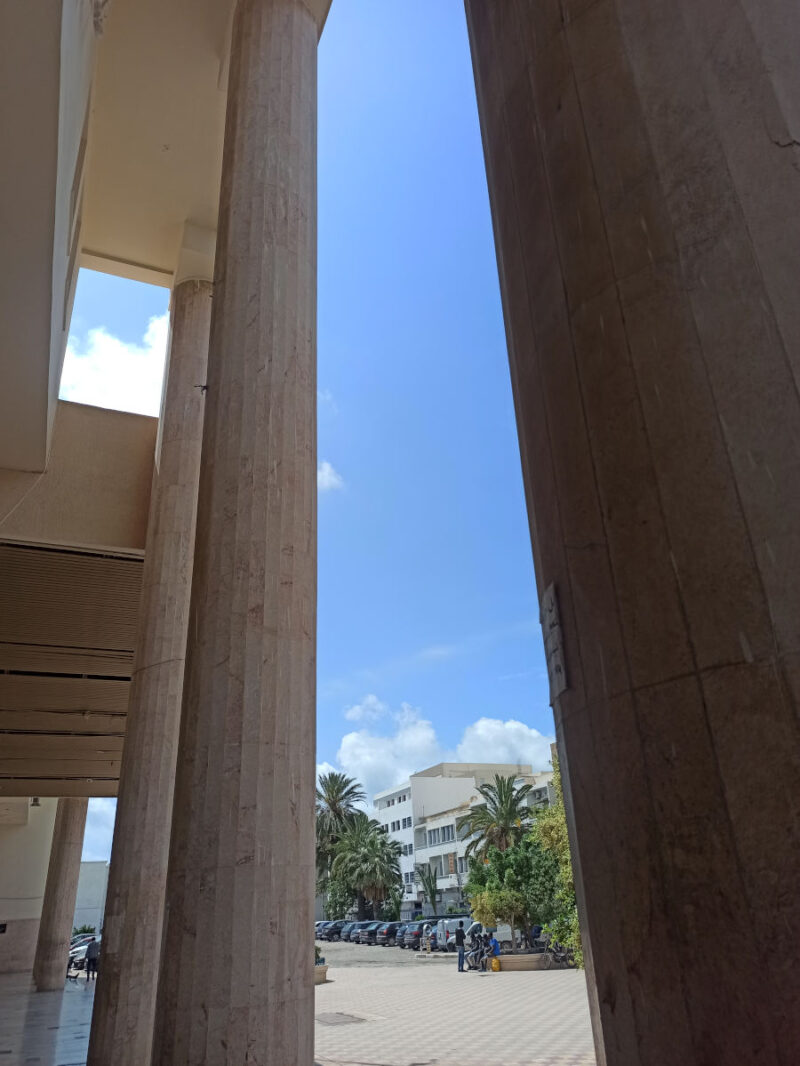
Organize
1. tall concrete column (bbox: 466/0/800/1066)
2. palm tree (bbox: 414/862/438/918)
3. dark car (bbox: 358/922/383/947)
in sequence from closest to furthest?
1. tall concrete column (bbox: 466/0/800/1066)
2. dark car (bbox: 358/922/383/947)
3. palm tree (bbox: 414/862/438/918)

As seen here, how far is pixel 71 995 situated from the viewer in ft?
63.6

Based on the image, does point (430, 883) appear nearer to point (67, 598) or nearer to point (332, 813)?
point (332, 813)

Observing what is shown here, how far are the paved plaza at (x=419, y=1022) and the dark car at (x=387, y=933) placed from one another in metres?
13.5

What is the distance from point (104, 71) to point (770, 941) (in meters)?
13.0

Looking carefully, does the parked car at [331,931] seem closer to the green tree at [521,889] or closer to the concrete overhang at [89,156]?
the green tree at [521,889]

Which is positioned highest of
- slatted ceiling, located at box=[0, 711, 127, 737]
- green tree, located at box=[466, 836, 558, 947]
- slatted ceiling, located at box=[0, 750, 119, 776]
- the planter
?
slatted ceiling, located at box=[0, 711, 127, 737]

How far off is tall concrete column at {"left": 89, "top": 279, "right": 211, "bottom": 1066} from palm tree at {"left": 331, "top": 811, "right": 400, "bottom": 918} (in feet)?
140

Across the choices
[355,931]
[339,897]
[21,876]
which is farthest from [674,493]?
[339,897]

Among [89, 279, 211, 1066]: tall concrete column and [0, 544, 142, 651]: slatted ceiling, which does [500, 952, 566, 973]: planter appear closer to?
[0, 544, 142, 651]: slatted ceiling

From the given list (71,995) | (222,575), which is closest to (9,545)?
(222,575)

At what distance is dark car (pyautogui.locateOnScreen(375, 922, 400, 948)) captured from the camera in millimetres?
34906

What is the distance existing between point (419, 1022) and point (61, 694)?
11377 millimetres

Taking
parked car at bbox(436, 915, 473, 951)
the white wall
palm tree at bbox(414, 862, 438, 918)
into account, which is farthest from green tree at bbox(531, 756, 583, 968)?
palm tree at bbox(414, 862, 438, 918)

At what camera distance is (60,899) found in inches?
950
